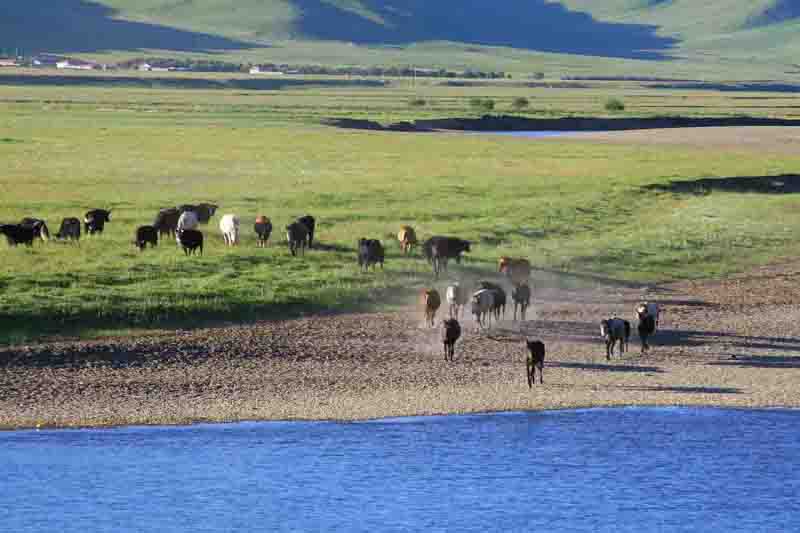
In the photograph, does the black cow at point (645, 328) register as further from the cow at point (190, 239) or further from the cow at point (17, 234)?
the cow at point (17, 234)

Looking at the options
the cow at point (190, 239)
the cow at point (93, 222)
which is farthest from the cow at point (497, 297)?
the cow at point (93, 222)

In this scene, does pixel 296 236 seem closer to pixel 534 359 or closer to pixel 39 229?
pixel 39 229

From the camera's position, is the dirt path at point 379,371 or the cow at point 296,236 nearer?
the dirt path at point 379,371

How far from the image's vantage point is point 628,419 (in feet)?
84.5

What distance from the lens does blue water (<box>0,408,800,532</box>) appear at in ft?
68.6

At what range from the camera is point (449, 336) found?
29.7 meters

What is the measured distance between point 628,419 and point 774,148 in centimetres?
6240

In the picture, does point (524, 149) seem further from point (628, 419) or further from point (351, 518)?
point (351, 518)

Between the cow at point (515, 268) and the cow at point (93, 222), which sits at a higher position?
the cow at point (93, 222)

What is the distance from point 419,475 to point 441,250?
55.1 ft

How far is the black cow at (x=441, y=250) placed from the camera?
39.0m

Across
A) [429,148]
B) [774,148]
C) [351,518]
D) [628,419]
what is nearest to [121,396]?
[351,518]

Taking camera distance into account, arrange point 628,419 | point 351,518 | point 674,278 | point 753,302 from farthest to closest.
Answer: point 674,278
point 753,302
point 628,419
point 351,518

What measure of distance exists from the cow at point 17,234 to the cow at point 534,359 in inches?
713
